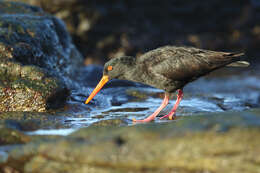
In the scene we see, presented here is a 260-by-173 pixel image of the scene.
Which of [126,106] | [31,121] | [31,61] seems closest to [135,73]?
[126,106]

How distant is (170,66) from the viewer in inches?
202

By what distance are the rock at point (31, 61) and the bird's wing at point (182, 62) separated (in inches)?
60.5

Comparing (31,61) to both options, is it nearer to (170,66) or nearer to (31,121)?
(31,121)

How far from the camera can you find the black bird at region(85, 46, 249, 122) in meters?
5.11

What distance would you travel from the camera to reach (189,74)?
519cm

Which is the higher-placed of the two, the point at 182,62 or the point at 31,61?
the point at 31,61

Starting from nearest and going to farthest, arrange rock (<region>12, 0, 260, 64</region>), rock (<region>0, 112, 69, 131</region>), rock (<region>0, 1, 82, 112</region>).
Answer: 1. rock (<region>0, 112, 69, 131</region>)
2. rock (<region>0, 1, 82, 112</region>)
3. rock (<region>12, 0, 260, 64</region>)

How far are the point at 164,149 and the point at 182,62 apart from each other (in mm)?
2503

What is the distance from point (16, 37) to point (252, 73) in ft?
31.6

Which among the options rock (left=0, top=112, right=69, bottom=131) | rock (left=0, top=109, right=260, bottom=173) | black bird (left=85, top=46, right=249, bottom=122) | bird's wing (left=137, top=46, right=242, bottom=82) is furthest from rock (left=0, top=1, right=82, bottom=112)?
rock (left=0, top=109, right=260, bottom=173)

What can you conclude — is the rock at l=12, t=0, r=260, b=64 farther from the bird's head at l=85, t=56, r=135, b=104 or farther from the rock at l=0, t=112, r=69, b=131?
the rock at l=0, t=112, r=69, b=131

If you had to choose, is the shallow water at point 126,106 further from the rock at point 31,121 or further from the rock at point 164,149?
the rock at point 164,149

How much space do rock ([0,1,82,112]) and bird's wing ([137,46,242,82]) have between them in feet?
5.04

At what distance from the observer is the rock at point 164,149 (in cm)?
286
